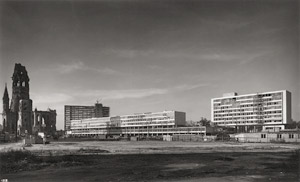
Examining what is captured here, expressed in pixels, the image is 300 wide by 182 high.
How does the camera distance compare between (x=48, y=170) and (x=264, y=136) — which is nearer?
(x=48, y=170)

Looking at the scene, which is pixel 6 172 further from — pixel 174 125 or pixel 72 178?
pixel 174 125

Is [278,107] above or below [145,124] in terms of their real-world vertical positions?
above

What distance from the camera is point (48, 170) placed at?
29031 mm

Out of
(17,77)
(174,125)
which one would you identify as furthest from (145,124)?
(17,77)

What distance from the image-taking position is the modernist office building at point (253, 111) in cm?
13912

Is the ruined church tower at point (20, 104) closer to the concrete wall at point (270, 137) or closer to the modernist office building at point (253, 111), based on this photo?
the modernist office building at point (253, 111)

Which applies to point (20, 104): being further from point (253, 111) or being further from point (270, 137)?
point (270, 137)

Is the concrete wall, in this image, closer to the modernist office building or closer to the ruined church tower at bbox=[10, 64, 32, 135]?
the modernist office building

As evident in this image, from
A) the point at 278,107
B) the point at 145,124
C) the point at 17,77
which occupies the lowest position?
the point at 145,124

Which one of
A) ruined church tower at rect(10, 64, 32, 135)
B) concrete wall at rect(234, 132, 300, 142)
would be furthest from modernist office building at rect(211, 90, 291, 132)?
ruined church tower at rect(10, 64, 32, 135)

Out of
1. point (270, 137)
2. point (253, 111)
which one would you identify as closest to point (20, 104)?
point (253, 111)

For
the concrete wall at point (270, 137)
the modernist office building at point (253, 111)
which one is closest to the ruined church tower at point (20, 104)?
the modernist office building at point (253, 111)

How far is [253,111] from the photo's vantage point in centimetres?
15125

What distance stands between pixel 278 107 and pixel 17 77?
165 m
